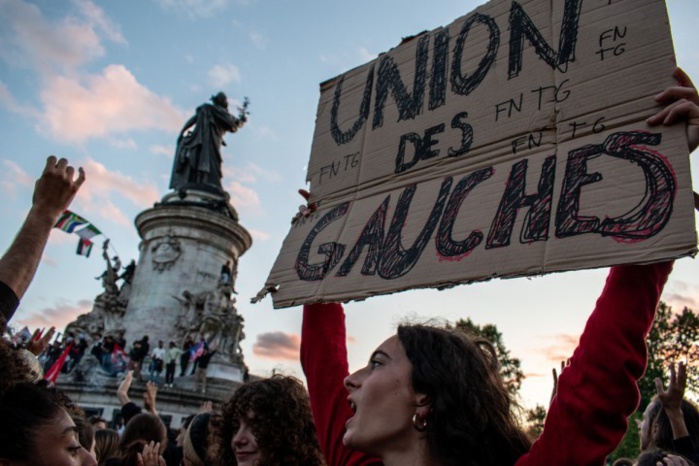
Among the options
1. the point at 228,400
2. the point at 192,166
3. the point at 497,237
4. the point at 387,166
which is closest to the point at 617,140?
the point at 497,237

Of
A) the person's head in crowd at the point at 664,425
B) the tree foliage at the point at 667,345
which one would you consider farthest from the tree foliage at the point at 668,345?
the person's head in crowd at the point at 664,425

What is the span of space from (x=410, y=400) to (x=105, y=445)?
3680mm

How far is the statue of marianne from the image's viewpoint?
23641mm

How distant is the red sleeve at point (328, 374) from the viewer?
2.68 meters

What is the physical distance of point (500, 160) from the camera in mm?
2539

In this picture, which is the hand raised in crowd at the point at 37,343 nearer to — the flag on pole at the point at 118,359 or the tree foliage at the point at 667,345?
the flag on pole at the point at 118,359

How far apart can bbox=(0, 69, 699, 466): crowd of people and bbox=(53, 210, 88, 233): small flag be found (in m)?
17.2

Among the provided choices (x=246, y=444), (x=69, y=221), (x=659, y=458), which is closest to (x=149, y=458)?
(x=246, y=444)

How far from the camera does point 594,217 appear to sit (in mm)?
2070

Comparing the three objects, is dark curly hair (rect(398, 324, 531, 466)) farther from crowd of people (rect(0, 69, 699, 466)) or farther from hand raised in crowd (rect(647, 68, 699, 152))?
hand raised in crowd (rect(647, 68, 699, 152))

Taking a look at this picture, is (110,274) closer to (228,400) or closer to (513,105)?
(228,400)

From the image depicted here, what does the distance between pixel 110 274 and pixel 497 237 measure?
22.7 metres

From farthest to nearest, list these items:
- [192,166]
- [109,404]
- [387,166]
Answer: [192,166]
[109,404]
[387,166]

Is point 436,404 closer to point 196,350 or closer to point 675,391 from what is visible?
point 675,391
